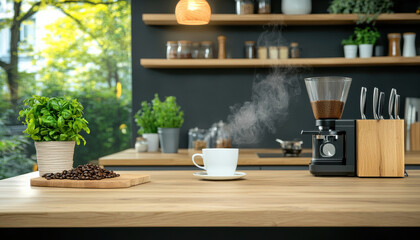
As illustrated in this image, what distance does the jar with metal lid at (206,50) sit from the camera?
3594mm

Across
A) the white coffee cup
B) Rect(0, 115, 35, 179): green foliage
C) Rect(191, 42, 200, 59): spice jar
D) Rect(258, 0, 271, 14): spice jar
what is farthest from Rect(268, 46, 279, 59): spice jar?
Rect(0, 115, 35, 179): green foliage

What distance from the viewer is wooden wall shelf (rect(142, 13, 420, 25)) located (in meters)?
3.48

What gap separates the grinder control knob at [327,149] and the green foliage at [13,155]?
337 centimetres

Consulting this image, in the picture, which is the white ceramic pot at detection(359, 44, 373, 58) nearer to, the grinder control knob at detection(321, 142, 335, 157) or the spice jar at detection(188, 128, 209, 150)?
the spice jar at detection(188, 128, 209, 150)

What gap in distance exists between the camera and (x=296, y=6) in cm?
355

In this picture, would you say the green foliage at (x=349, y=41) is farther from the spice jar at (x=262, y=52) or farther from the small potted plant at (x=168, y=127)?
the small potted plant at (x=168, y=127)

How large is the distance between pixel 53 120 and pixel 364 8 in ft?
8.83

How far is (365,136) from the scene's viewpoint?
1612mm

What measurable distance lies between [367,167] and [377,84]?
2.32 metres

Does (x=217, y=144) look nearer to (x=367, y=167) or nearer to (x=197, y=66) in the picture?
(x=197, y=66)

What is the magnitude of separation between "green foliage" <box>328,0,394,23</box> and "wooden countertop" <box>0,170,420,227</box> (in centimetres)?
240

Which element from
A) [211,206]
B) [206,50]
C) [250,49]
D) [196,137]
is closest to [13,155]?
[196,137]

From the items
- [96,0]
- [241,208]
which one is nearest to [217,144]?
[96,0]

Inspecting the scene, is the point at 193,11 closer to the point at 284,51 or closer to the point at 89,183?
the point at 89,183
